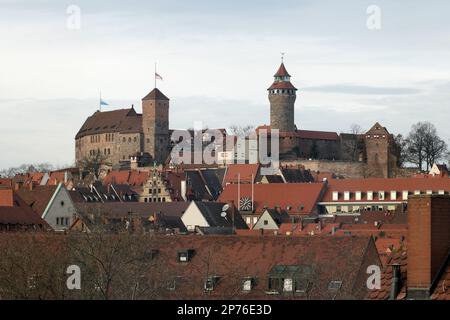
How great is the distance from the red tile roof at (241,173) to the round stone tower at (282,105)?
28.9m

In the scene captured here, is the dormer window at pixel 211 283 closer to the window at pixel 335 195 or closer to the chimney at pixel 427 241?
the chimney at pixel 427 241

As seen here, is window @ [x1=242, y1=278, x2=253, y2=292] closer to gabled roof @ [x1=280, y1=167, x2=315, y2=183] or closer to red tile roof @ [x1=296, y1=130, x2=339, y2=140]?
gabled roof @ [x1=280, y1=167, x2=315, y2=183]

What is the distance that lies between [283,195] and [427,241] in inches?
4238

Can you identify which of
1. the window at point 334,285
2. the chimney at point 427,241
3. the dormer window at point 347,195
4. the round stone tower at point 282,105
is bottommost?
the dormer window at point 347,195

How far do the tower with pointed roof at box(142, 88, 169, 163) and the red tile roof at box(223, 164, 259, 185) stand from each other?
108ft

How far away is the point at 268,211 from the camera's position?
339 ft

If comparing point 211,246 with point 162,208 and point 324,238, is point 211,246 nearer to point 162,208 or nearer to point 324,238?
point 324,238

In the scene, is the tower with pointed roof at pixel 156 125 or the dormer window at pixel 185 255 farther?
the tower with pointed roof at pixel 156 125

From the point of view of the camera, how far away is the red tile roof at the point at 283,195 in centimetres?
12381

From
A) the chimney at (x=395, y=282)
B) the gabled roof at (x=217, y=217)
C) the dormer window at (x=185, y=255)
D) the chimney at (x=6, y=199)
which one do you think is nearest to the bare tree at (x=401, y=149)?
the gabled roof at (x=217, y=217)

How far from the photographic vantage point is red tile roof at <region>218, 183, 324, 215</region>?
123812 millimetres

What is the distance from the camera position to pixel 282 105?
185 metres

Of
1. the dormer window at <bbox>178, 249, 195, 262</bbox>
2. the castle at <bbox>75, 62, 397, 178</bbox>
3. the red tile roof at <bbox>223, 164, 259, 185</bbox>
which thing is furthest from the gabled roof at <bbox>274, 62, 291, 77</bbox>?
the dormer window at <bbox>178, 249, 195, 262</bbox>

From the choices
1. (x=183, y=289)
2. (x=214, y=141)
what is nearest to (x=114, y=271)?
(x=183, y=289)
